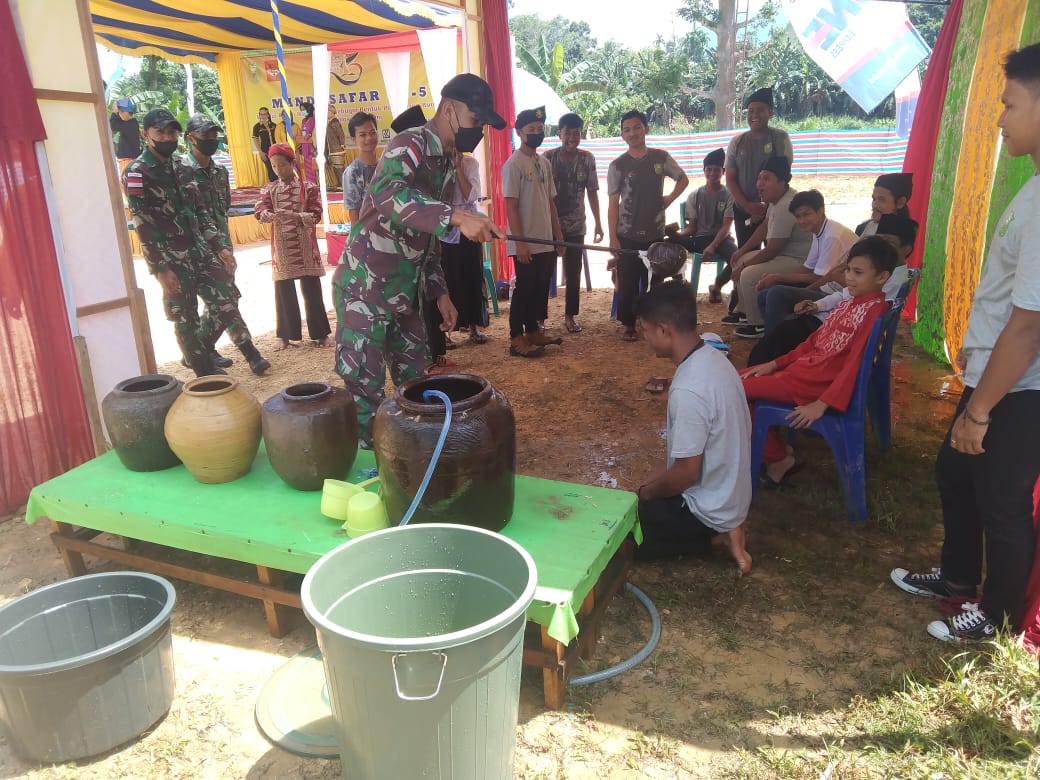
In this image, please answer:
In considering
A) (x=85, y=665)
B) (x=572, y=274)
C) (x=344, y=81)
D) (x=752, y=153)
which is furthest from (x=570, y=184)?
(x=344, y=81)

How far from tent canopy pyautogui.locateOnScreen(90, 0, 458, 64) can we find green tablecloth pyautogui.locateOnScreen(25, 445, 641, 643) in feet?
19.3

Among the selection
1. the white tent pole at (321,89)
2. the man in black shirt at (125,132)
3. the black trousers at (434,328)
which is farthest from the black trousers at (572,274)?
the man in black shirt at (125,132)

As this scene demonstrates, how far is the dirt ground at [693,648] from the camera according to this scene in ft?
7.04

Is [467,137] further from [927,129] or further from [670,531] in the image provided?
[927,129]

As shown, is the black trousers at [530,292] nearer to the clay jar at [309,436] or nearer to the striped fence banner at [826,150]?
the clay jar at [309,436]

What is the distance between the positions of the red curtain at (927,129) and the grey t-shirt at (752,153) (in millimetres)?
1054

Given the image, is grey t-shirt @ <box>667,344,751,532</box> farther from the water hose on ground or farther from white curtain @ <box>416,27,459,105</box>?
white curtain @ <box>416,27,459,105</box>

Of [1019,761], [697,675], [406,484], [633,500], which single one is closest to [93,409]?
[406,484]

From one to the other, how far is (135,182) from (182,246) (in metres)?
0.56

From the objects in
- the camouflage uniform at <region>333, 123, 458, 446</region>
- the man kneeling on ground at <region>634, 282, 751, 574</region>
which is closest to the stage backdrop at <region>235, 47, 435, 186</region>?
the camouflage uniform at <region>333, 123, 458, 446</region>

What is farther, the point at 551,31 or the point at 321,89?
the point at 551,31

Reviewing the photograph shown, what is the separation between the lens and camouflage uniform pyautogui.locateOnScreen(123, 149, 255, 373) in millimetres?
4977

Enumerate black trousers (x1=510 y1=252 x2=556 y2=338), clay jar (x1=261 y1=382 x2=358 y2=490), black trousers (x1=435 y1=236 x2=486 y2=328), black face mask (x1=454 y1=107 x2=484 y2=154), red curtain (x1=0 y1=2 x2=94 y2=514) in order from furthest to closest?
black trousers (x1=435 y1=236 x2=486 y2=328)
black trousers (x1=510 y1=252 x2=556 y2=338)
red curtain (x1=0 y1=2 x2=94 y2=514)
black face mask (x1=454 y1=107 x2=484 y2=154)
clay jar (x1=261 y1=382 x2=358 y2=490)

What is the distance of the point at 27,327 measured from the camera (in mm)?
3623
